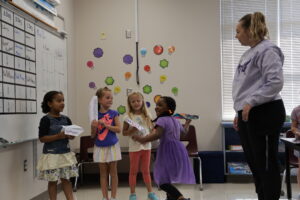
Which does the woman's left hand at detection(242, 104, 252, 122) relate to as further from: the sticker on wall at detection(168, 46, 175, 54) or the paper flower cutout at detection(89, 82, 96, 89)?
the paper flower cutout at detection(89, 82, 96, 89)

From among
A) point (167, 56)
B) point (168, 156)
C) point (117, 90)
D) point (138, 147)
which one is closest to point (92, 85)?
point (117, 90)

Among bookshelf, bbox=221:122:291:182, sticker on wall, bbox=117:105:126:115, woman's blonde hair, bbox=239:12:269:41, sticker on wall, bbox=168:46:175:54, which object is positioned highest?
sticker on wall, bbox=168:46:175:54

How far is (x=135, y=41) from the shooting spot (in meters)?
4.72

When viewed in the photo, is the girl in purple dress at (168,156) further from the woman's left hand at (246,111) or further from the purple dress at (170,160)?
the woman's left hand at (246,111)

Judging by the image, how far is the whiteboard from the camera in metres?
2.66

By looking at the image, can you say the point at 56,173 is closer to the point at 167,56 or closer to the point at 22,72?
the point at 22,72

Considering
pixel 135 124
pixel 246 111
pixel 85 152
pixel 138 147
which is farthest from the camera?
pixel 85 152

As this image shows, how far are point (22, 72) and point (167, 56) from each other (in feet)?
7.30

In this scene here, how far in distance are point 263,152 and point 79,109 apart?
3252 mm

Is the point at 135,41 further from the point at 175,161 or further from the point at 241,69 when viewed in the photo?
the point at 241,69

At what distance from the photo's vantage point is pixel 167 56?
471cm

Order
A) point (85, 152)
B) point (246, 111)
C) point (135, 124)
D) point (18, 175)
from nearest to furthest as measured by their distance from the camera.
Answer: point (246, 111), point (18, 175), point (135, 124), point (85, 152)

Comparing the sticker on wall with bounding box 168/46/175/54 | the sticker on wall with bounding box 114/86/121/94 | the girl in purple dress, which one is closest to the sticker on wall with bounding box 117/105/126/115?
the sticker on wall with bounding box 114/86/121/94

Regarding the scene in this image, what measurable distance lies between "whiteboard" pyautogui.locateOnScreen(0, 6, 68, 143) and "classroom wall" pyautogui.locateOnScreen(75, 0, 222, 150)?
107 centimetres
